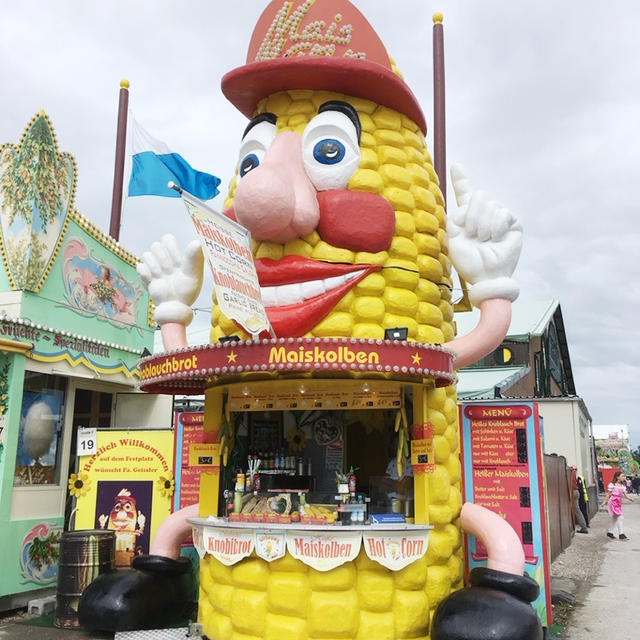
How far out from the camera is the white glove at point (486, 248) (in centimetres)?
622

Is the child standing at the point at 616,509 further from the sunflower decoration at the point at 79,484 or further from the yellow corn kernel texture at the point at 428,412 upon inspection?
the sunflower decoration at the point at 79,484

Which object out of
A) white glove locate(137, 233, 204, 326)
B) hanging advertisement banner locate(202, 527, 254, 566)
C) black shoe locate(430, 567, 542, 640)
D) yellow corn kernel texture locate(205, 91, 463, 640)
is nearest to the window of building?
white glove locate(137, 233, 204, 326)

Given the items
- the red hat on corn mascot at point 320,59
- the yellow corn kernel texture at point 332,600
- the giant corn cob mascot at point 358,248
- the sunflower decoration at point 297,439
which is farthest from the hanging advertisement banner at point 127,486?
the red hat on corn mascot at point 320,59

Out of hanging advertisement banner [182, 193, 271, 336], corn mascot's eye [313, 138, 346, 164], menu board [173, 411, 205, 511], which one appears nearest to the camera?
hanging advertisement banner [182, 193, 271, 336]

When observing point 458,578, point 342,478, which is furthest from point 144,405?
point 458,578

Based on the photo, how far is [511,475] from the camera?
6.58 meters

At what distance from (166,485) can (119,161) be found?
19.9 feet

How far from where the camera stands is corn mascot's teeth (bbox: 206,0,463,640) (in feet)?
18.3

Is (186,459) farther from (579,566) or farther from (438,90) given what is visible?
(579,566)

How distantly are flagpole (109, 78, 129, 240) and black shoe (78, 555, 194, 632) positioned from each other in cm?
596

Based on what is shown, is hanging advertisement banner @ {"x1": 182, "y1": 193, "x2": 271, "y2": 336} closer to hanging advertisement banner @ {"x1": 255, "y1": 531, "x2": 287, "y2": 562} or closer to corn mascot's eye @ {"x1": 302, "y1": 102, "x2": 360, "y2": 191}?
corn mascot's eye @ {"x1": 302, "y1": 102, "x2": 360, "y2": 191}

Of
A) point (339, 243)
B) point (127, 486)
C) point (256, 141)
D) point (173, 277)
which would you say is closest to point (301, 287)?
point (339, 243)

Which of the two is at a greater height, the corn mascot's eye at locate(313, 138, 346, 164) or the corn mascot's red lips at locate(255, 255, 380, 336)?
the corn mascot's eye at locate(313, 138, 346, 164)

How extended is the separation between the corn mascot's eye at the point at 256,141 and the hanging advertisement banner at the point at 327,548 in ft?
11.2
